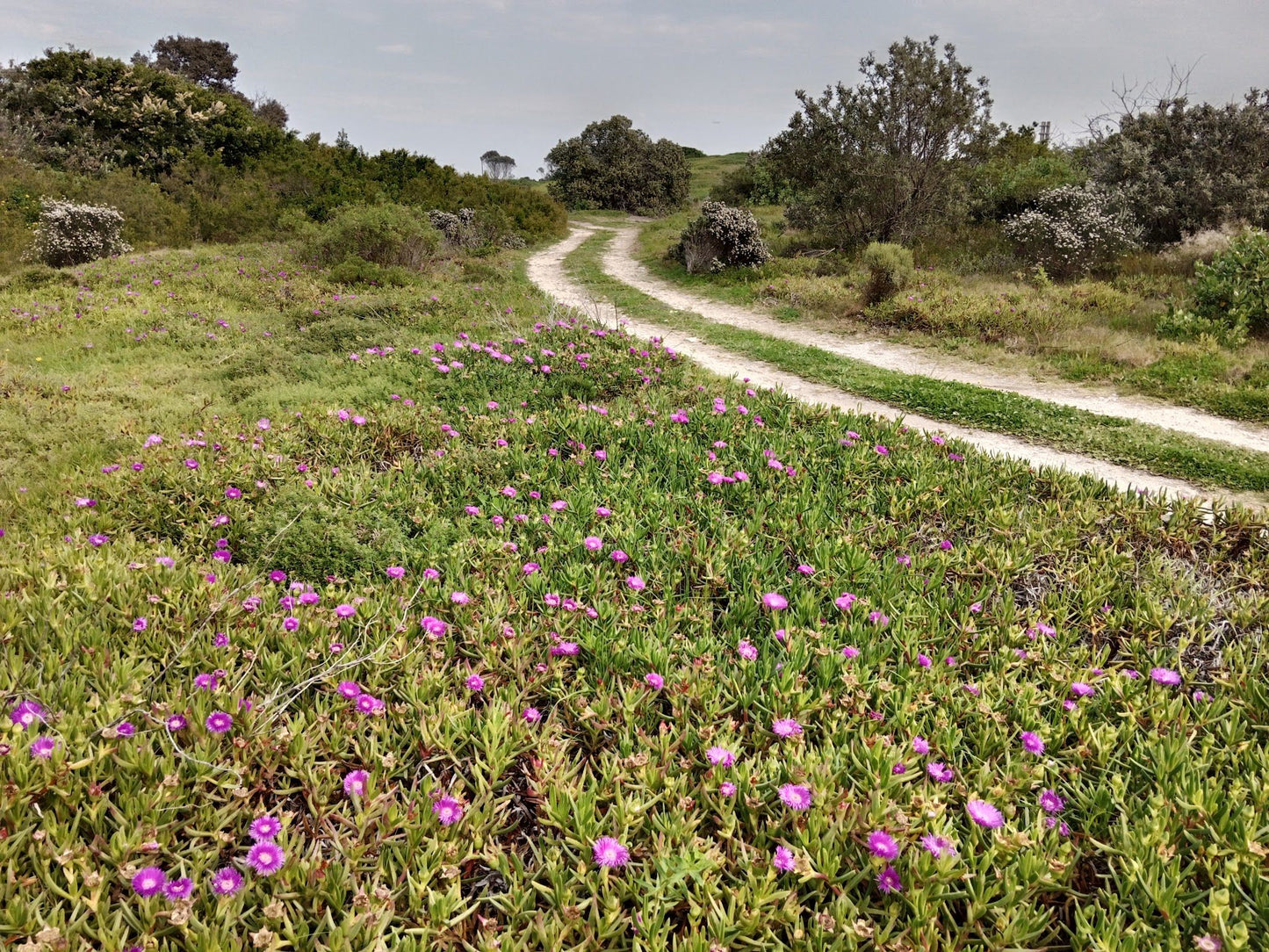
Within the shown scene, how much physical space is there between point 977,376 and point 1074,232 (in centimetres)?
716

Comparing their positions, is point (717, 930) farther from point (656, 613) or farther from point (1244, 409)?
point (1244, 409)

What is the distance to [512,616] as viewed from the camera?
2988mm

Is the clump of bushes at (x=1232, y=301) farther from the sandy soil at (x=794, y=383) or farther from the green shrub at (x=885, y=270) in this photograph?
the green shrub at (x=885, y=270)

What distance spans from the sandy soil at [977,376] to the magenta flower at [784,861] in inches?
275

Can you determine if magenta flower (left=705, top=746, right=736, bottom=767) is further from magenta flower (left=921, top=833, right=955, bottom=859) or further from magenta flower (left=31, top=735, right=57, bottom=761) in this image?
magenta flower (left=31, top=735, right=57, bottom=761)

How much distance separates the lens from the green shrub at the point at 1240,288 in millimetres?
9445

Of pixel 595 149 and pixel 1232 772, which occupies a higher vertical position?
pixel 595 149

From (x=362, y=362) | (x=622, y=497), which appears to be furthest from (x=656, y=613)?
(x=362, y=362)

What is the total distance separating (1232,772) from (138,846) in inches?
127

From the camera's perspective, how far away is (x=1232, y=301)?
9.63m

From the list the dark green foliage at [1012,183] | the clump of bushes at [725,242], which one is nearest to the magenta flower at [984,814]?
Result: the clump of bushes at [725,242]

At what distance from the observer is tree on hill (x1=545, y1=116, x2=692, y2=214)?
3709 cm

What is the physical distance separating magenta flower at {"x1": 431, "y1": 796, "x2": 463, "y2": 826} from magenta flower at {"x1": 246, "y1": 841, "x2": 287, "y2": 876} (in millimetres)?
382

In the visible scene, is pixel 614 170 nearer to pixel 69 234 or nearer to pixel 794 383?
pixel 69 234
